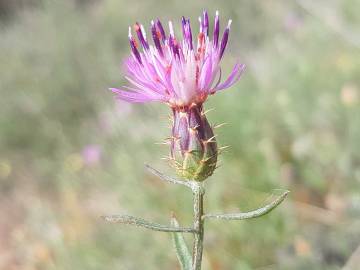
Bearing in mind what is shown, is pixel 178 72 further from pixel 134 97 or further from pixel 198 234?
pixel 198 234

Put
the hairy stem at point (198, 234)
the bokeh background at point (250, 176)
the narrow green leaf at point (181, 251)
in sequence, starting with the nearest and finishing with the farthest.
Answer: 1. the hairy stem at point (198, 234)
2. the narrow green leaf at point (181, 251)
3. the bokeh background at point (250, 176)

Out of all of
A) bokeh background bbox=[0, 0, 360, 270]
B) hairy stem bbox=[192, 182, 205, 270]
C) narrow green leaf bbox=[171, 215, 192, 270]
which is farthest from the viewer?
bokeh background bbox=[0, 0, 360, 270]

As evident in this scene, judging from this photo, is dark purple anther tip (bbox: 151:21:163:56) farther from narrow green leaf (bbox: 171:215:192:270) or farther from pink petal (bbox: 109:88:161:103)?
narrow green leaf (bbox: 171:215:192:270)

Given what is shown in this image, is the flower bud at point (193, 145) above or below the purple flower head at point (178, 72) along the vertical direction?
below

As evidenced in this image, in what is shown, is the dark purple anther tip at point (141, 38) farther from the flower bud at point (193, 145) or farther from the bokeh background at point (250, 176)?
the bokeh background at point (250, 176)

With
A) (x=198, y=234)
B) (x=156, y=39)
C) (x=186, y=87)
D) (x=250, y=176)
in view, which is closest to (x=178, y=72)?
(x=186, y=87)

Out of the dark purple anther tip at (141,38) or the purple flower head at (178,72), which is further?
the dark purple anther tip at (141,38)

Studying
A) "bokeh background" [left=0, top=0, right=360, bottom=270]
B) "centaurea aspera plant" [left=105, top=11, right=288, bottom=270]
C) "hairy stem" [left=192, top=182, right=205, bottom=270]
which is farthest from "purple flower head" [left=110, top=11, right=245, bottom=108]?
"bokeh background" [left=0, top=0, right=360, bottom=270]

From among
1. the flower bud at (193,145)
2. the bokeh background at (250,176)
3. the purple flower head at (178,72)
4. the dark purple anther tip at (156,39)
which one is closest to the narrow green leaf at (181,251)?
the flower bud at (193,145)
